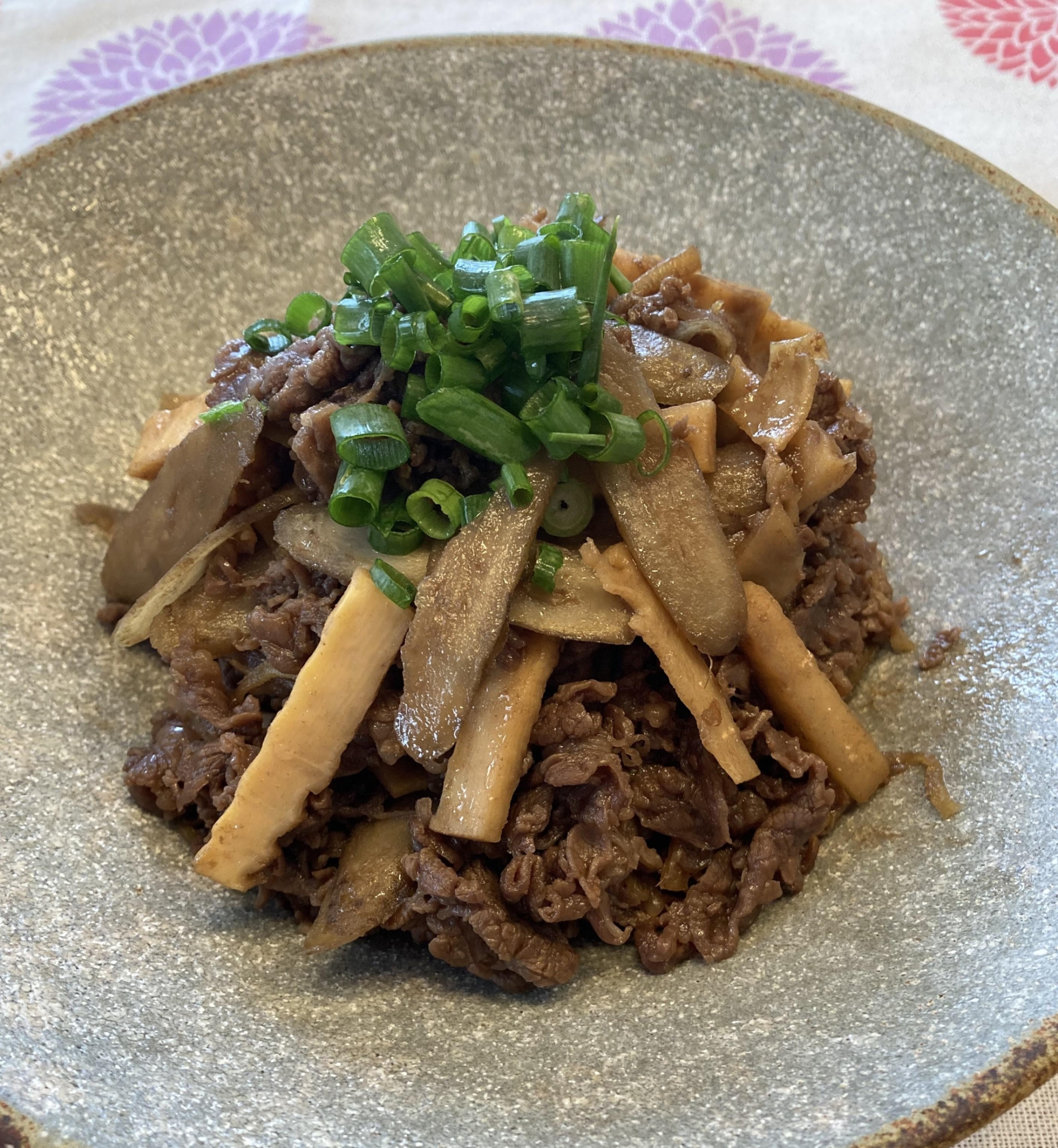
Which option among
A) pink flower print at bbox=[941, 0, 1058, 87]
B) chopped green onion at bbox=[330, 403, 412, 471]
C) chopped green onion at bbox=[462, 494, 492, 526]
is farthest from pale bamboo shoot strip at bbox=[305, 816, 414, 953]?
pink flower print at bbox=[941, 0, 1058, 87]

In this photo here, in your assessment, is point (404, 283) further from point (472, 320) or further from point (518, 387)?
point (518, 387)

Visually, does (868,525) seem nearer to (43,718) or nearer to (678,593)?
(678,593)

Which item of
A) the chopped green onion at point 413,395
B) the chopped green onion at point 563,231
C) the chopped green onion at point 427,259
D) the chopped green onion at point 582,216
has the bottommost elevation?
the chopped green onion at point 413,395

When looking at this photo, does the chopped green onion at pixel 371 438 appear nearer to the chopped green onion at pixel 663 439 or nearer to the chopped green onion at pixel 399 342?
the chopped green onion at pixel 399 342

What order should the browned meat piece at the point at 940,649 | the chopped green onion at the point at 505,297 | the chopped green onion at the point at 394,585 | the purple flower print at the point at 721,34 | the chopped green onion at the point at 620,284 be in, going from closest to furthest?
1. the chopped green onion at the point at 505,297
2. the chopped green onion at the point at 394,585
3. the chopped green onion at the point at 620,284
4. the browned meat piece at the point at 940,649
5. the purple flower print at the point at 721,34

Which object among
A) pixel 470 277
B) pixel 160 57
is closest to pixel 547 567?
pixel 470 277

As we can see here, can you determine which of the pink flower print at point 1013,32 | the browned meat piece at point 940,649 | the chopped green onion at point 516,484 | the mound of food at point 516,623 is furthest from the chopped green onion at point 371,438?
the pink flower print at point 1013,32

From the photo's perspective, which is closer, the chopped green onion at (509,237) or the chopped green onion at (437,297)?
the chopped green onion at (437,297)
